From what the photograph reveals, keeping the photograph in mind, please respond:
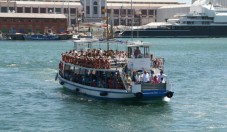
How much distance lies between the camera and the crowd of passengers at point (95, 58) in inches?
1748

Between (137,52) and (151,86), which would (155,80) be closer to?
(151,86)

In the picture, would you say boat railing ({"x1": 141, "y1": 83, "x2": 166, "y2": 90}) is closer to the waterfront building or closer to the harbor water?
the harbor water

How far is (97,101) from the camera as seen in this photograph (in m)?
44.2

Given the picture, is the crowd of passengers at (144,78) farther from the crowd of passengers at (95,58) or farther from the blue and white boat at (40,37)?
the blue and white boat at (40,37)

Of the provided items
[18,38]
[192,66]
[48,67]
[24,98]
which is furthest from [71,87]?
[18,38]

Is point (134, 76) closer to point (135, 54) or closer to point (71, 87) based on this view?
point (135, 54)

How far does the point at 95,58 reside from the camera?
45.4 meters

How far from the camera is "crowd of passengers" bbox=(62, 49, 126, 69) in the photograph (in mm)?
44406

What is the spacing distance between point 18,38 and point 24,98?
12412 cm

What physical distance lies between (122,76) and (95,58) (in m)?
3.33

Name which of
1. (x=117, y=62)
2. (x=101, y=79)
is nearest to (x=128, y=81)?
(x=117, y=62)

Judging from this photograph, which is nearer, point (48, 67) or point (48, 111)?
point (48, 111)

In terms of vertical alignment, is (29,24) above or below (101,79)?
above

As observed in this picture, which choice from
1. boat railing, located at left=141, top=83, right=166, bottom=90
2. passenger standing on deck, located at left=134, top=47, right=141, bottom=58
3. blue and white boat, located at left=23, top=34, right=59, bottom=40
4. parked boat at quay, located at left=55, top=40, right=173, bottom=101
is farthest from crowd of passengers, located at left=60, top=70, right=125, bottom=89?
blue and white boat, located at left=23, top=34, right=59, bottom=40
